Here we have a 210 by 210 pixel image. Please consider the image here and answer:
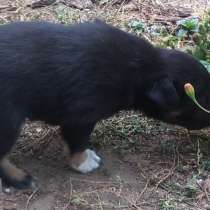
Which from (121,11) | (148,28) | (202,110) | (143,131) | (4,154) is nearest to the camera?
(4,154)

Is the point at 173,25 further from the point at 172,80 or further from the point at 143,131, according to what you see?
the point at 172,80

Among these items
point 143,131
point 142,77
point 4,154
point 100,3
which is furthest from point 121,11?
point 4,154

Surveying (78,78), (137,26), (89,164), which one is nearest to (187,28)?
(137,26)

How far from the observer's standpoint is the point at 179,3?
314 inches

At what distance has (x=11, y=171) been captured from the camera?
488cm

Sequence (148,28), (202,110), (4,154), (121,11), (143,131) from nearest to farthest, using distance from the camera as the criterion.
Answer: (4,154) < (202,110) < (143,131) < (148,28) < (121,11)

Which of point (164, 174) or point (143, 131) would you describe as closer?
point (164, 174)

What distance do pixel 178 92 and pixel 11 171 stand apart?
142 centimetres

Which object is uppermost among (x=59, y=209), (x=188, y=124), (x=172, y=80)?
(x=172, y=80)

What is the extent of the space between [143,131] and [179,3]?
9.33 ft

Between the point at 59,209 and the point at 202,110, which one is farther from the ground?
the point at 202,110

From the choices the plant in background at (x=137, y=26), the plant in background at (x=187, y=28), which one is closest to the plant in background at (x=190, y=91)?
the plant in background at (x=187, y=28)

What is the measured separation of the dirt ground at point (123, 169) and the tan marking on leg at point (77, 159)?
63 mm

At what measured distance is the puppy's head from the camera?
15.4ft
